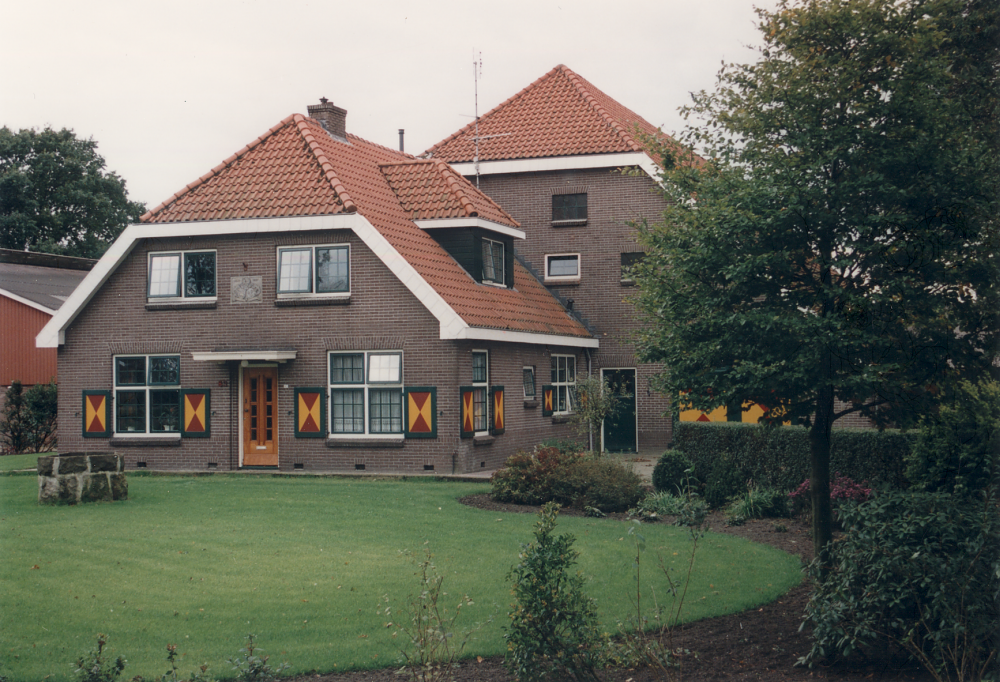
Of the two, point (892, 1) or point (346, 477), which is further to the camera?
point (346, 477)

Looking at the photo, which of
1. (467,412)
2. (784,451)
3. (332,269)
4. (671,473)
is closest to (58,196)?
(332,269)

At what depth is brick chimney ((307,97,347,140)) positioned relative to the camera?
83.8ft

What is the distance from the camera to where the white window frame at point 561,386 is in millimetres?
25625

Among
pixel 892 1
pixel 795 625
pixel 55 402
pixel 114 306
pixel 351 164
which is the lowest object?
pixel 795 625

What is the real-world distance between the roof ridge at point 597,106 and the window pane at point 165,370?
42.0 feet

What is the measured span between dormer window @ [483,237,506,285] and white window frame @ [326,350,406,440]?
3879mm

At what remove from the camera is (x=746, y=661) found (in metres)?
7.45

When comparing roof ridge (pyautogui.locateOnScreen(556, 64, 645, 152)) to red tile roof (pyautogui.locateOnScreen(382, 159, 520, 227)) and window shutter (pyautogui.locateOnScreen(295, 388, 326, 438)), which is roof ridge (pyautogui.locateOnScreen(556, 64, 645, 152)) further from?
window shutter (pyautogui.locateOnScreen(295, 388, 326, 438))

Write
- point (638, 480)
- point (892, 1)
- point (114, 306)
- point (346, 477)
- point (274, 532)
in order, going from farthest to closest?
point (114, 306)
point (346, 477)
point (638, 480)
point (274, 532)
point (892, 1)

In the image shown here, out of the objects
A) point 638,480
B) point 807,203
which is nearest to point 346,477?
point 638,480

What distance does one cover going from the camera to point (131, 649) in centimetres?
767

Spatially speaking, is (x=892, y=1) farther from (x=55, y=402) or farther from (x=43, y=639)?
(x=55, y=402)

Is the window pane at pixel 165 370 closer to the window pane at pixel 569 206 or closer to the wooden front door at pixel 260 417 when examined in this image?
the wooden front door at pixel 260 417

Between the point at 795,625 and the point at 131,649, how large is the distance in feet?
17.8
